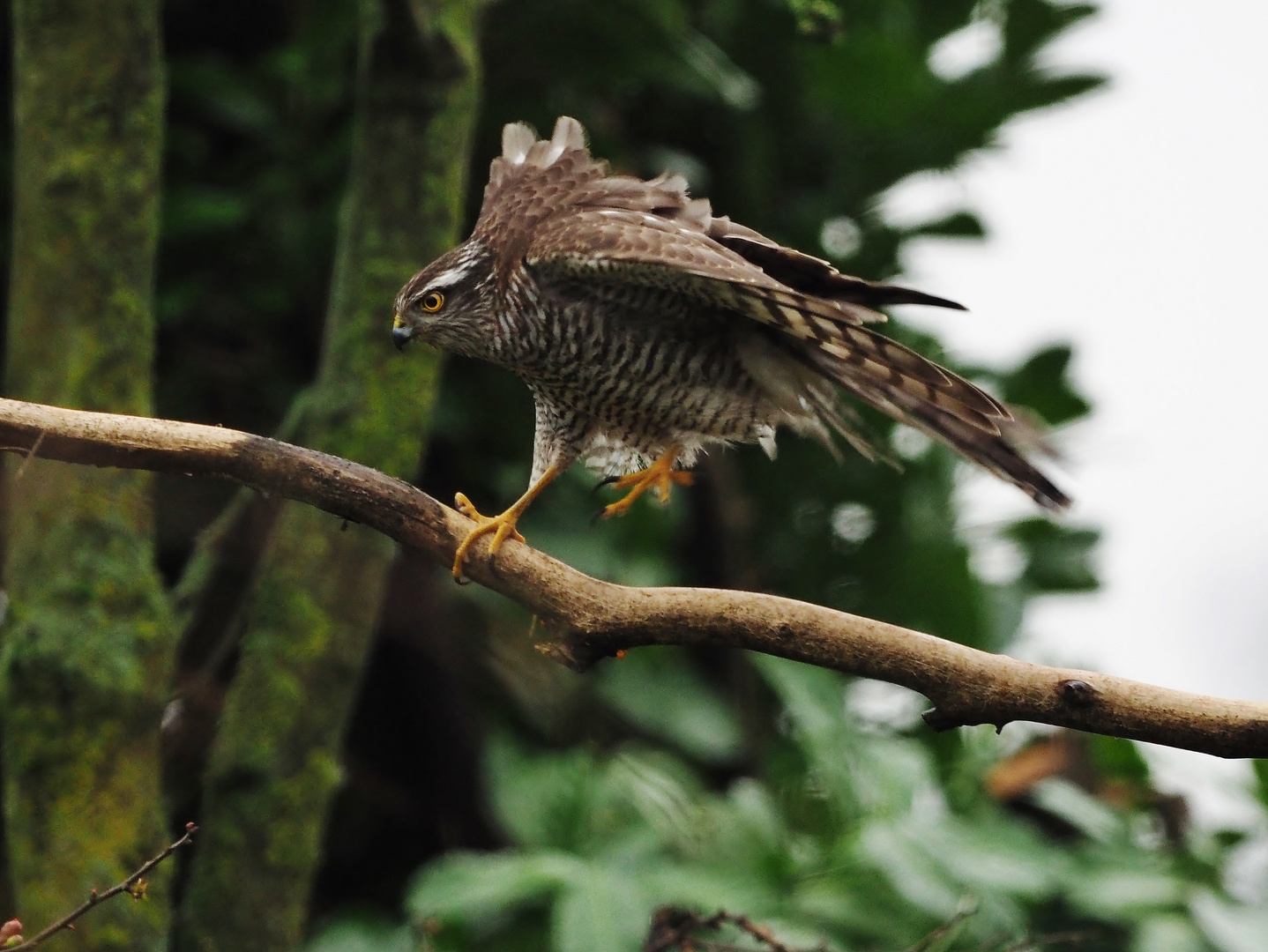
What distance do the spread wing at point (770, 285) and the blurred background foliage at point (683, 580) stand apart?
1.05 meters

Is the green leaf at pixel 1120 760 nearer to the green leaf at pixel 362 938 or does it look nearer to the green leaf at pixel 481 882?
A: the green leaf at pixel 481 882

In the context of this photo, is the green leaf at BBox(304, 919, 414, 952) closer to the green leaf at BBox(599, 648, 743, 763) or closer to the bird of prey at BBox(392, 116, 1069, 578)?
the green leaf at BBox(599, 648, 743, 763)

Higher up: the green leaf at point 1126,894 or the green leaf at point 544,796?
the green leaf at point 1126,894

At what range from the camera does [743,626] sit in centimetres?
210

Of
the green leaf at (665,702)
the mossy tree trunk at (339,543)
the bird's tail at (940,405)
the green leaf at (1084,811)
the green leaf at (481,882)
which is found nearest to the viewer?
the bird's tail at (940,405)

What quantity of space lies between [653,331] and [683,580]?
11.0 feet

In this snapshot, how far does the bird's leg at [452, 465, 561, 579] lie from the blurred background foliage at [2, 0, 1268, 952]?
1.10m

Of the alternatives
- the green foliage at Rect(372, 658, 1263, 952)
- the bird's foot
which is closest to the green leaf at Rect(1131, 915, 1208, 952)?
the green foliage at Rect(372, 658, 1263, 952)

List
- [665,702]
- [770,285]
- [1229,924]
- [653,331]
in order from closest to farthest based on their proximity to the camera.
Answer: [770,285], [653,331], [1229,924], [665,702]

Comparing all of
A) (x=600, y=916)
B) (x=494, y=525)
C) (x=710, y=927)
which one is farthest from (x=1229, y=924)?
(x=494, y=525)

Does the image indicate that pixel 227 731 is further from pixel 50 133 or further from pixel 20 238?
pixel 50 133

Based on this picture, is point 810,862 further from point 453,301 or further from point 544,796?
point 453,301

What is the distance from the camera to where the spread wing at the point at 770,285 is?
2289 millimetres

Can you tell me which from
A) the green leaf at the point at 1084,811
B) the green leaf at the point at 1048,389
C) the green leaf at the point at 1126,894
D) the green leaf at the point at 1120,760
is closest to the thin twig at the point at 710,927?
the green leaf at the point at 1126,894
